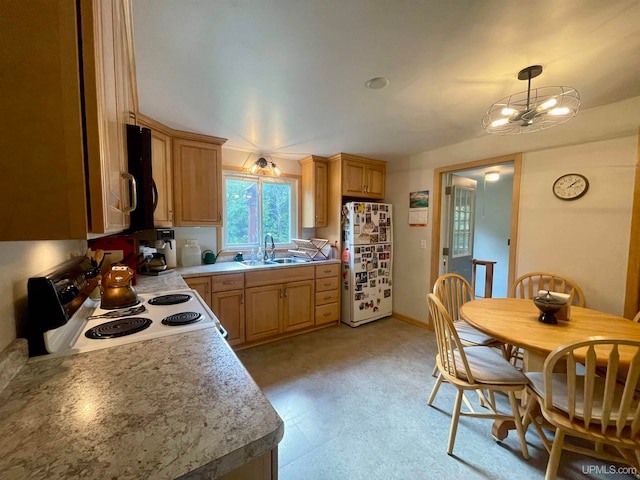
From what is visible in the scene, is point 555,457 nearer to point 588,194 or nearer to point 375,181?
point 588,194

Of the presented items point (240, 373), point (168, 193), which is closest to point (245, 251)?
point (168, 193)

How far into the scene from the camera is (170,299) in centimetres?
147

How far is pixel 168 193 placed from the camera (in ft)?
7.95

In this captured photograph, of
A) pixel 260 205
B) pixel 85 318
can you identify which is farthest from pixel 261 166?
Result: pixel 85 318

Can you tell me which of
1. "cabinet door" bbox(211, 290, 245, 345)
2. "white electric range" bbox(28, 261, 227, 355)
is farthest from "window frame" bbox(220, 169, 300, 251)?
"white electric range" bbox(28, 261, 227, 355)

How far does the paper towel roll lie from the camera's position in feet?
8.42

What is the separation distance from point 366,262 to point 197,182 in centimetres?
217

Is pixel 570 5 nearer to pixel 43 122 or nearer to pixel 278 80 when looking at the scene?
pixel 278 80

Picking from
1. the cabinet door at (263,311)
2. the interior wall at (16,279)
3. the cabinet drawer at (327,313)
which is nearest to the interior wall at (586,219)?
the cabinet drawer at (327,313)

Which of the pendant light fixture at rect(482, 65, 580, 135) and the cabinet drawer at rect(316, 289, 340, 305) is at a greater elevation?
the pendant light fixture at rect(482, 65, 580, 135)

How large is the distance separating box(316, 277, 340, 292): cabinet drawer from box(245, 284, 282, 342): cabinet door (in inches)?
20.8

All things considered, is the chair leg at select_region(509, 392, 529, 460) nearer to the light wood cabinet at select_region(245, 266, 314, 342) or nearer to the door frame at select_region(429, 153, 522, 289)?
the door frame at select_region(429, 153, 522, 289)

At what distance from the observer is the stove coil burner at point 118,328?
100cm

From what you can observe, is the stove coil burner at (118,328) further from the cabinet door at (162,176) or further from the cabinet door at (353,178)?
the cabinet door at (353,178)
